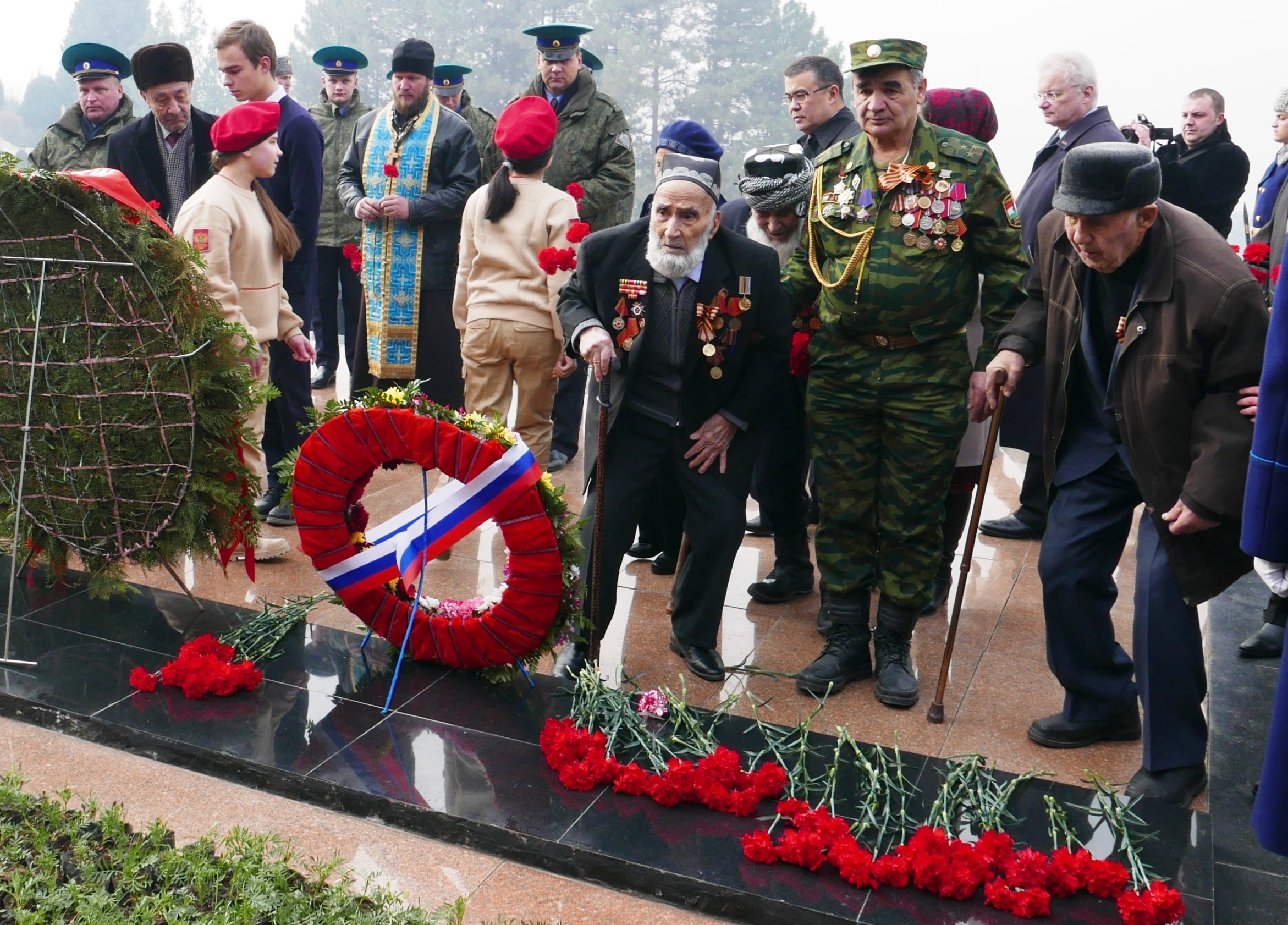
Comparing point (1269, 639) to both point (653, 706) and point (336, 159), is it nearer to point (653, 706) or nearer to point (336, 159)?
point (653, 706)

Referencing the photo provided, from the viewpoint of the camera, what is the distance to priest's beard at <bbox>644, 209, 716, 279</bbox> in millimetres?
3746

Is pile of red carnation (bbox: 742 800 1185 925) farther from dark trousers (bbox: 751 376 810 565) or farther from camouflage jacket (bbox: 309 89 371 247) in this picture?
camouflage jacket (bbox: 309 89 371 247)

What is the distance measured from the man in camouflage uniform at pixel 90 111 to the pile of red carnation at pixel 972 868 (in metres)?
5.61

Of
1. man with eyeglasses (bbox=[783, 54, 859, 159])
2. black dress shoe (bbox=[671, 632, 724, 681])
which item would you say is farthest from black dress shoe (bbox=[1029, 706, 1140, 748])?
man with eyeglasses (bbox=[783, 54, 859, 159])

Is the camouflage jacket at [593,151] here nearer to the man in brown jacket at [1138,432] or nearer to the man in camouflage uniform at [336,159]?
the man in camouflage uniform at [336,159]

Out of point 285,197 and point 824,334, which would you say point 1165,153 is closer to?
point 824,334

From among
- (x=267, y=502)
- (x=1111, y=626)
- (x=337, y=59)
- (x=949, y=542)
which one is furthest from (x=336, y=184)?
(x=1111, y=626)

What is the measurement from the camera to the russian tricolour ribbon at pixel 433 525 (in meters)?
3.69

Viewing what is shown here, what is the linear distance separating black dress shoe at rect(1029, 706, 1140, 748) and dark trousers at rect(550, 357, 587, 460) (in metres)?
3.78

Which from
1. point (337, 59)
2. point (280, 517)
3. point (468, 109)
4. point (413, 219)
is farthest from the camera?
point (337, 59)

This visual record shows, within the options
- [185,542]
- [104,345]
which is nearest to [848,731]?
[185,542]

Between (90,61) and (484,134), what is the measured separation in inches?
92.5

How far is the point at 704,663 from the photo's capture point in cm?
413

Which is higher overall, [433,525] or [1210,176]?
[1210,176]
